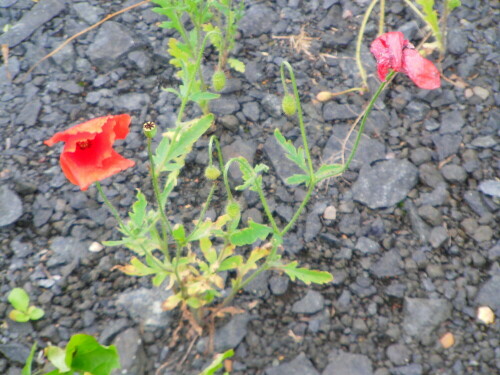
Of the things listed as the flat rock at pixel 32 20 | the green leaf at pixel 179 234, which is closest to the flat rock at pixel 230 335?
the green leaf at pixel 179 234

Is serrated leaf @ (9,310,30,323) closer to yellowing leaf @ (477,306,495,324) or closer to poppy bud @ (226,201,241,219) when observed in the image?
poppy bud @ (226,201,241,219)

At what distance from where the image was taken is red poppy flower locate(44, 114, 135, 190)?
1.70 m

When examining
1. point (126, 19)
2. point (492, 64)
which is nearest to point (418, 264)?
point (492, 64)

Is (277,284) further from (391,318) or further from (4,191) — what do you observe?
(4,191)

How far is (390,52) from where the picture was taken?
177 centimetres

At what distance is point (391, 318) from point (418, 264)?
31cm

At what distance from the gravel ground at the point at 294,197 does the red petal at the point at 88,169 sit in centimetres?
85

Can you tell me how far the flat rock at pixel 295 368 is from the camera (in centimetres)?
217

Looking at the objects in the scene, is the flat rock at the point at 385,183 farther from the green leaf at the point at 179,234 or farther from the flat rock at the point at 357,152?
the green leaf at the point at 179,234

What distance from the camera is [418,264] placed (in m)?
2.46

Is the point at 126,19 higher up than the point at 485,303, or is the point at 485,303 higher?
the point at 126,19

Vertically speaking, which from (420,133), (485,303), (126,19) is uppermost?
(126,19)

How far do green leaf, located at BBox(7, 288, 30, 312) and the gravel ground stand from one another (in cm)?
5

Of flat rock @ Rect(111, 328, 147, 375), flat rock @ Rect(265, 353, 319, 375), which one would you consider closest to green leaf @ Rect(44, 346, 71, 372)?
flat rock @ Rect(111, 328, 147, 375)
